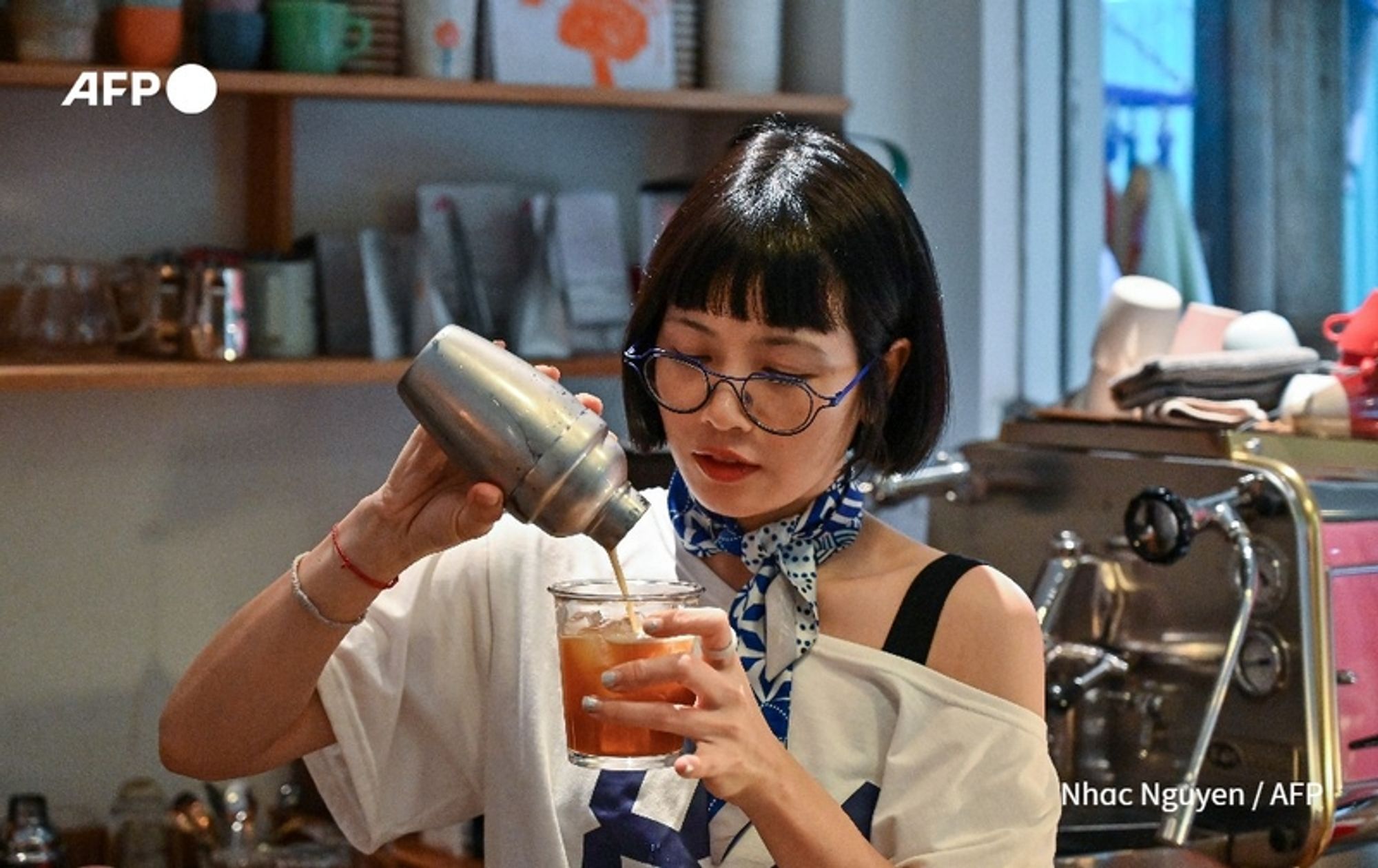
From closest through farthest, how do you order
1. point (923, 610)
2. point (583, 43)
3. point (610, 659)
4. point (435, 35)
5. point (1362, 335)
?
point (610, 659) < point (923, 610) < point (1362, 335) < point (435, 35) < point (583, 43)

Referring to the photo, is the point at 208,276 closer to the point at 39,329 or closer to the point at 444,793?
the point at 39,329

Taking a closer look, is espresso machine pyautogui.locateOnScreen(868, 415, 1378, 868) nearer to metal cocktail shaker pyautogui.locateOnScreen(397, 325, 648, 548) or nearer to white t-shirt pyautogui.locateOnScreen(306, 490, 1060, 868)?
white t-shirt pyautogui.locateOnScreen(306, 490, 1060, 868)

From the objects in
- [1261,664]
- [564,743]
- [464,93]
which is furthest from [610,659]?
[464,93]

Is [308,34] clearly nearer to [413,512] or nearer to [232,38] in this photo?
[232,38]

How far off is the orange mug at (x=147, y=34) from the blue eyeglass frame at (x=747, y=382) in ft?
4.62

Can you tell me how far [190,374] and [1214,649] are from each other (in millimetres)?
1390

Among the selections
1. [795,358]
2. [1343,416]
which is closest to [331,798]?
[795,358]

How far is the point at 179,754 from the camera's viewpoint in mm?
1416

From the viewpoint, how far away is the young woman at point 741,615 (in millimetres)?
1335

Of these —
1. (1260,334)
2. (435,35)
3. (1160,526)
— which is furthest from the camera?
(435,35)

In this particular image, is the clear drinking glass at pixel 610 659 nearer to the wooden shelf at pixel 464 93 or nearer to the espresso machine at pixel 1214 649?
the espresso machine at pixel 1214 649

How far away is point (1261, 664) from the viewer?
2117 mm

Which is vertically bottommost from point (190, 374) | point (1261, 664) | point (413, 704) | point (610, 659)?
point (1261, 664)

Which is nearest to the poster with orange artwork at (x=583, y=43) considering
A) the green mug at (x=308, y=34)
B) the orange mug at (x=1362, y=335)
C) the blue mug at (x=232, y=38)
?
the green mug at (x=308, y=34)
